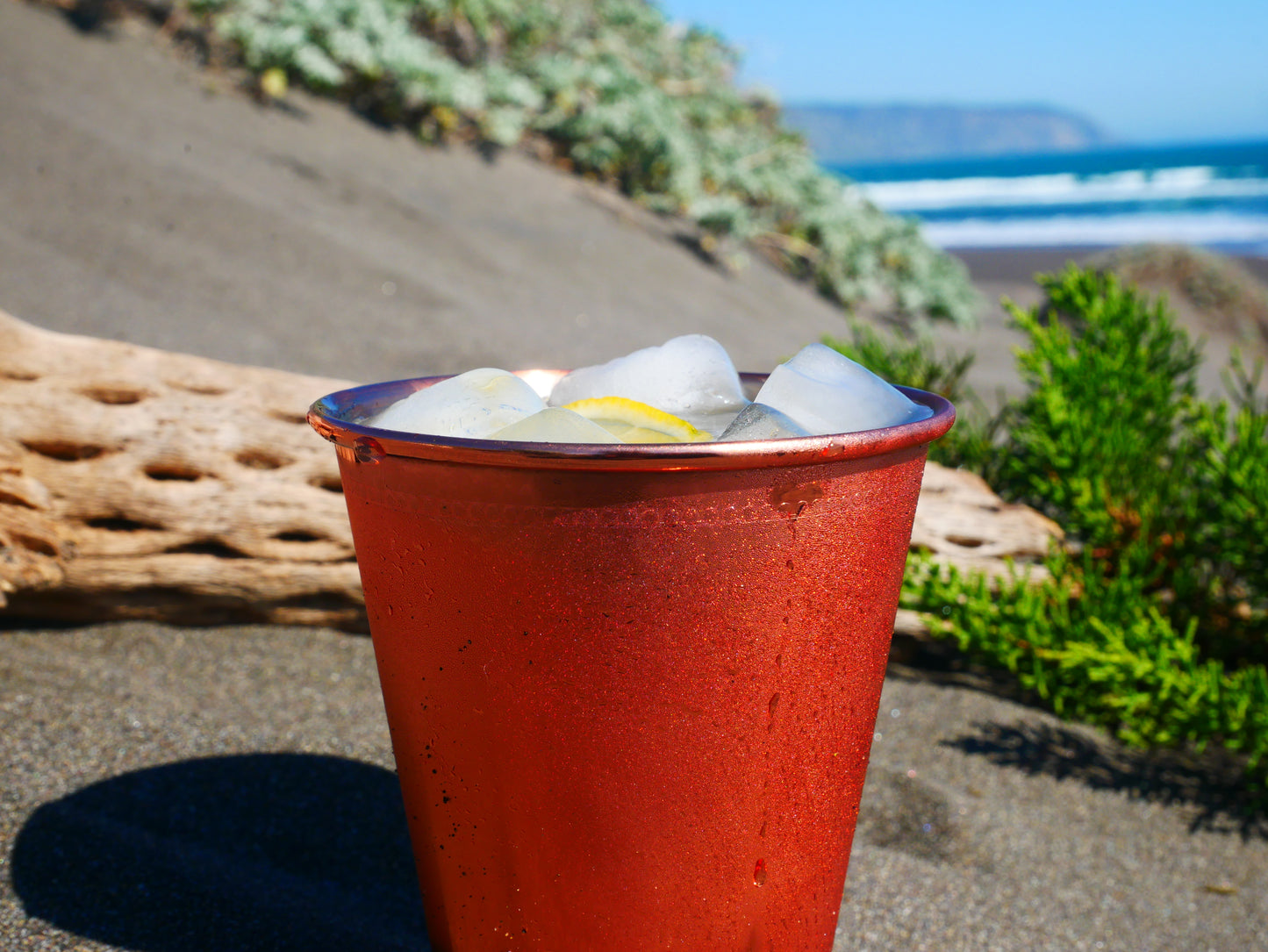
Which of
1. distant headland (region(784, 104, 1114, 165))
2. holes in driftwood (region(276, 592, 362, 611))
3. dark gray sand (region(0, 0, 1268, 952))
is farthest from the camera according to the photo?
distant headland (region(784, 104, 1114, 165))

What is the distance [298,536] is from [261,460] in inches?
8.3

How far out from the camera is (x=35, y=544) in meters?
2.16

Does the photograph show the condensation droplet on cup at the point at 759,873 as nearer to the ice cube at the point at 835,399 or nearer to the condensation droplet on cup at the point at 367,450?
the ice cube at the point at 835,399

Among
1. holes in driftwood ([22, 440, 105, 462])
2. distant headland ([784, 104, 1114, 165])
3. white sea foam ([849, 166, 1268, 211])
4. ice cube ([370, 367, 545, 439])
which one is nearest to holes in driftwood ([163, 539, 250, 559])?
holes in driftwood ([22, 440, 105, 462])

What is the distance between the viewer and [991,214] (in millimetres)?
32062

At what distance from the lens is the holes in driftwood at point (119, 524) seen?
7.47ft

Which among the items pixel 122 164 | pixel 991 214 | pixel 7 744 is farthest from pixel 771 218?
pixel 991 214

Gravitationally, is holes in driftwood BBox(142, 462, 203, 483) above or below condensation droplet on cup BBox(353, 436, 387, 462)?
below

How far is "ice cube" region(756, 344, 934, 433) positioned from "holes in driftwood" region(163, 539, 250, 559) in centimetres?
163

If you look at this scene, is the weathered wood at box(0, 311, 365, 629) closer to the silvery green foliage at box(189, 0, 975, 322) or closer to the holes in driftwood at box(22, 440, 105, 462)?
the holes in driftwood at box(22, 440, 105, 462)

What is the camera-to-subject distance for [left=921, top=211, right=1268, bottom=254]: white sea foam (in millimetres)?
24406

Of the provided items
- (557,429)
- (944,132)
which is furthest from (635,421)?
(944,132)

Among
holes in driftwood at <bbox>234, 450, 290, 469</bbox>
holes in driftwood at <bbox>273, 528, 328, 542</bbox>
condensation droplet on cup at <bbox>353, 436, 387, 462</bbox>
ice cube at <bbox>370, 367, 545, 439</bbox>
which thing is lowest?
holes in driftwood at <bbox>273, 528, 328, 542</bbox>

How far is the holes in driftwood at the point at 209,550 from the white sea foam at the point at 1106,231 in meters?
24.8
